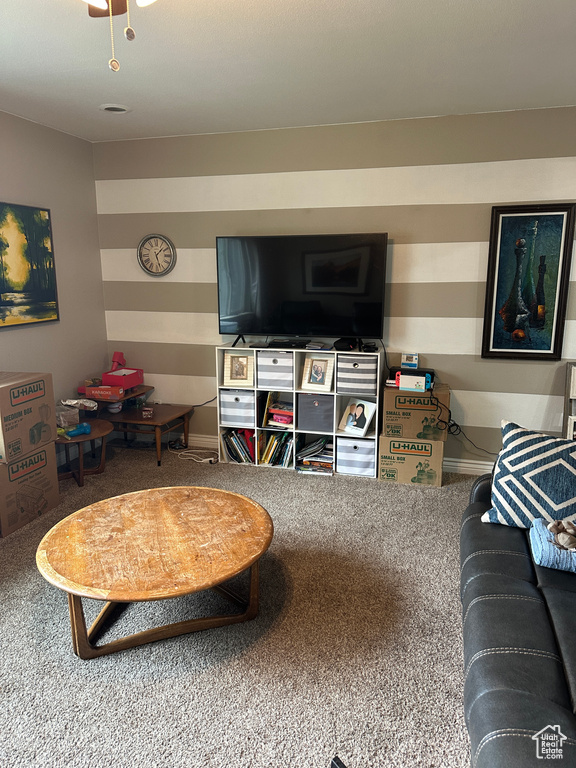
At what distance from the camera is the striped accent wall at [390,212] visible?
11.7ft

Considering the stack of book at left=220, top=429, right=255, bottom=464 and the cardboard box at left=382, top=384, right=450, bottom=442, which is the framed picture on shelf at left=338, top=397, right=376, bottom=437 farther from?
the stack of book at left=220, top=429, right=255, bottom=464

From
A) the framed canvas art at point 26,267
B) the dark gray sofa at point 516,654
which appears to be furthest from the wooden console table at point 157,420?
the dark gray sofa at point 516,654

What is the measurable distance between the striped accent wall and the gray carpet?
1352 mm

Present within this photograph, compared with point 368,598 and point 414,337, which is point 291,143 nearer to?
Result: point 414,337

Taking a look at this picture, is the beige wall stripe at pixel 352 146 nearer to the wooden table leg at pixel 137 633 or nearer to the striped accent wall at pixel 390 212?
the striped accent wall at pixel 390 212

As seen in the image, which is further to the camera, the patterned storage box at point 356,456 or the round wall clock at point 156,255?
the round wall clock at point 156,255

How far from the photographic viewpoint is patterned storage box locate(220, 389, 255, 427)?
4066 mm

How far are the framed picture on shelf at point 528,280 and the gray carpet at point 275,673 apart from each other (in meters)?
1.51

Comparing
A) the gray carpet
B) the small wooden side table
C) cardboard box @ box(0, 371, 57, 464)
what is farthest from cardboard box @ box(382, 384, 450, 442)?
cardboard box @ box(0, 371, 57, 464)

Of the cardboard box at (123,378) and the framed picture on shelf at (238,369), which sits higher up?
the framed picture on shelf at (238,369)

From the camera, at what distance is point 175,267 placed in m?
4.34

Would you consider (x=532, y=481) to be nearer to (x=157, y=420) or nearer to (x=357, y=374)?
(x=357, y=374)

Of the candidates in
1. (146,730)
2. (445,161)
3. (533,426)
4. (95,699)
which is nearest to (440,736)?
(146,730)

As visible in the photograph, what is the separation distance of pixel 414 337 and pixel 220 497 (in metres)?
2.05
